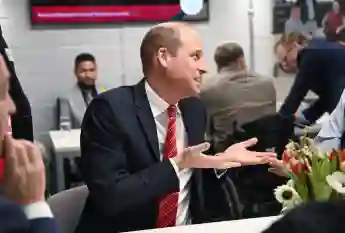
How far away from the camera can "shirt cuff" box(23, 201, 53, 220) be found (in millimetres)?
1247

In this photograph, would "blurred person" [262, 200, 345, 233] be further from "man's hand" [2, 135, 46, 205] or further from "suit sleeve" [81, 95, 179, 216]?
"suit sleeve" [81, 95, 179, 216]

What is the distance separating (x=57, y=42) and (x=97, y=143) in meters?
3.49

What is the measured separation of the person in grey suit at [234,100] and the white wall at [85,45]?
0.67 meters

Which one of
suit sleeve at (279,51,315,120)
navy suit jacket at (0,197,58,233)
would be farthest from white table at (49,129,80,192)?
navy suit jacket at (0,197,58,233)

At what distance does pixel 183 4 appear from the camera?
18.6ft

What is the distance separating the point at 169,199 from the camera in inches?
87.7

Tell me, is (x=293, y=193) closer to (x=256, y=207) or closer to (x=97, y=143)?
(x=97, y=143)

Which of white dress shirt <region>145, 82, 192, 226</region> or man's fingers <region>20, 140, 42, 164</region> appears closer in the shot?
man's fingers <region>20, 140, 42, 164</region>

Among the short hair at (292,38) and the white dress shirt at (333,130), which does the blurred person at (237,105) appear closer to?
the short hair at (292,38)

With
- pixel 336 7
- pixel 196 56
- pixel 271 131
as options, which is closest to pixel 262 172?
pixel 271 131

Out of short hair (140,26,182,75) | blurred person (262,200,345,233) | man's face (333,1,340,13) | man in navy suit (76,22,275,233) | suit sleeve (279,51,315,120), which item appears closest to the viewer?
blurred person (262,200,345,233)

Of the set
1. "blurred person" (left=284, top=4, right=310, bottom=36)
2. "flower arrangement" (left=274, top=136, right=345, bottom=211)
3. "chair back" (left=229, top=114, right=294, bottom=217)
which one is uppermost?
"blurred person" (left=284, top=4, right=310, bottom=36)

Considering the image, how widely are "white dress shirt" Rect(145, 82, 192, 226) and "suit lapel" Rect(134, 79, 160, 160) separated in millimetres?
33

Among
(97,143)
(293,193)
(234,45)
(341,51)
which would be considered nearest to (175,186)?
(97,143)
